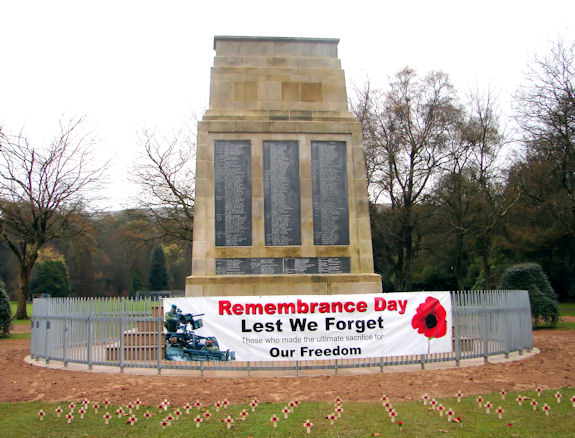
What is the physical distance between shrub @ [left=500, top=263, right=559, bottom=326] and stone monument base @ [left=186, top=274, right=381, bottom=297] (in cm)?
1052

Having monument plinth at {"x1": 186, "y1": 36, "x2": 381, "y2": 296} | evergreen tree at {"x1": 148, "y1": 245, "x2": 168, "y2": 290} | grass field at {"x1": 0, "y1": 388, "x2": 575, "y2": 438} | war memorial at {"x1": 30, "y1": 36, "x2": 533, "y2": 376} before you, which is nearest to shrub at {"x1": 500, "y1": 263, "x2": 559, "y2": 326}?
war memorial at {"x1": 30, "y1": 36, "x2": 533, "y2": 376}

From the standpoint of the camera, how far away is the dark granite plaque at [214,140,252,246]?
14.4 metres

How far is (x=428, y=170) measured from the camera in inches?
1362

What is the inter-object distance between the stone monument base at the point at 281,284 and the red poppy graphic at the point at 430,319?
2327mm

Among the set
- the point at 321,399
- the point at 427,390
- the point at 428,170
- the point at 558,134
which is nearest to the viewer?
the point at 321,399

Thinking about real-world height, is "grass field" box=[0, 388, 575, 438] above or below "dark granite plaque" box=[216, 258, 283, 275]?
below

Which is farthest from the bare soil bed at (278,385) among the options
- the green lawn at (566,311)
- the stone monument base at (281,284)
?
the green lawn at (566,311)

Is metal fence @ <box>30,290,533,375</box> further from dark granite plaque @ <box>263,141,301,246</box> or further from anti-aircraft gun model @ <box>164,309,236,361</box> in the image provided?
dark granite plaque @ <box>263,141,301,246</box>

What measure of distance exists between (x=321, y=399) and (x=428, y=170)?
27.9 meters

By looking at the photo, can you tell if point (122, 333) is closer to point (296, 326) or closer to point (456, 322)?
point (296, 326)

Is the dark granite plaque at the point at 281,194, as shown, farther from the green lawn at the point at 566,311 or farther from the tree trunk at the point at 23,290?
the green lawn at the point at 566,311

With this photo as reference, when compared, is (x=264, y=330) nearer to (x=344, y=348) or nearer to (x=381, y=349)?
(x=344, y=348)

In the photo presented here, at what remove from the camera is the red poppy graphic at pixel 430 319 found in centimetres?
1162

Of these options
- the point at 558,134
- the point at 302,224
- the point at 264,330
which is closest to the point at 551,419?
the point at 264,330
